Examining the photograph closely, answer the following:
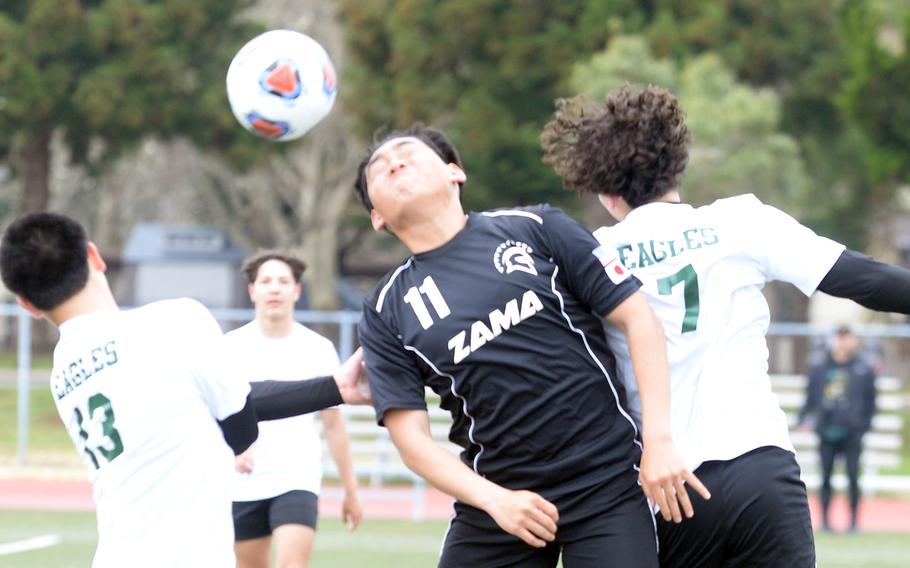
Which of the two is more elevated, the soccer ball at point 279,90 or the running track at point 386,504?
the soccer ball at point 279,90

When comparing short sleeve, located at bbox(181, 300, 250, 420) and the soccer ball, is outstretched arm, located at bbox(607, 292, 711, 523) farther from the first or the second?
the soccer ball

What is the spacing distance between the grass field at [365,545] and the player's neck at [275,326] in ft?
12.6

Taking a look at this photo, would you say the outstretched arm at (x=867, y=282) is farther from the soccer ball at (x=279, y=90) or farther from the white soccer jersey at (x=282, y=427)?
the white soccer jersey at (x=282, y=427)

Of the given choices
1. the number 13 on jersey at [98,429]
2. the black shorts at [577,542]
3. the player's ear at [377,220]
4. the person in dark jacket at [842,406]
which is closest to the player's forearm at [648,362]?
the black shorts at [577,542]

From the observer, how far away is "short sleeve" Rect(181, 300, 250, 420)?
3.83 meters

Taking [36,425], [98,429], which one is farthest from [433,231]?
[36,425]

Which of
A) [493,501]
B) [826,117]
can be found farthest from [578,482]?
[826,117]

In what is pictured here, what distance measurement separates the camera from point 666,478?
12.4ft

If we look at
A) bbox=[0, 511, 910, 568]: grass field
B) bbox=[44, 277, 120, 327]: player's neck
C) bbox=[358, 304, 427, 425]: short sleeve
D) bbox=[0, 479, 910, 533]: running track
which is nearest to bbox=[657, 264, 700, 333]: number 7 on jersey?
bbox=[358, 304, 427, 425]: short sleeve

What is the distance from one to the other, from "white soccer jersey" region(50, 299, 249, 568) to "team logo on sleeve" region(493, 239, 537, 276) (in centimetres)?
81

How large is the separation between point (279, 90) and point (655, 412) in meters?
2.66

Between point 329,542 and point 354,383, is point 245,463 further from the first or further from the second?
point 329,542

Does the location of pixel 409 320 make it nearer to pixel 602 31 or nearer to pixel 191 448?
pixel 191 448

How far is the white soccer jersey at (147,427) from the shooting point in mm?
3773
